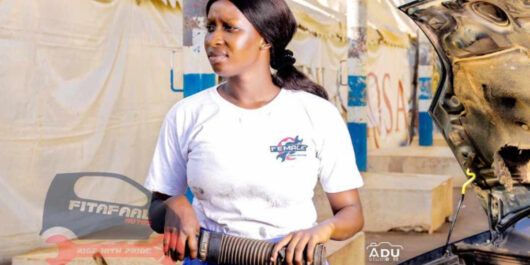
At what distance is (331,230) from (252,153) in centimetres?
29

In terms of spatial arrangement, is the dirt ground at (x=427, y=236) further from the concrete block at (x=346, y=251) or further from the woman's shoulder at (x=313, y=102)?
the woman's shoulder at (x=313, y=102)

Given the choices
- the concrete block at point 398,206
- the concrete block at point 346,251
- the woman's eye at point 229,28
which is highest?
the woman's eye at point 229,28

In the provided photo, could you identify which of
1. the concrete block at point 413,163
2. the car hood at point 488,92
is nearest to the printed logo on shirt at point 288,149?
the car hood at point 488,92

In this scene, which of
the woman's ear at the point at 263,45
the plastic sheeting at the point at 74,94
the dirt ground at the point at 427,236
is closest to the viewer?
the woman's ear at the point at 263,45

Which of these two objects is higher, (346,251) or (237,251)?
(237,251)

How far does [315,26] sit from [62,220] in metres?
6.70

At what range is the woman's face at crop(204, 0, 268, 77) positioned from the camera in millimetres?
2332

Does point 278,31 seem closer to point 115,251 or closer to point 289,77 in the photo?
point 289,77

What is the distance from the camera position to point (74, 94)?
6.84 meters

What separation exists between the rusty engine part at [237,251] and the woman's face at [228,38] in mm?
487

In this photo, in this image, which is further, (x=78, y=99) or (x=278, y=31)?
(x=78, y=99)

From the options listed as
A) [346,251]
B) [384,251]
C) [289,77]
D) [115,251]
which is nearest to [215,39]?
[289,77]

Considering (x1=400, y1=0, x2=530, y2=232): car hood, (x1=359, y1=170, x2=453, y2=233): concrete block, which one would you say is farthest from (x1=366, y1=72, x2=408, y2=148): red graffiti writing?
(x1=400, y1=0, x2=530, y2=232): car hood

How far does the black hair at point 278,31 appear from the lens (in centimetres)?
235
